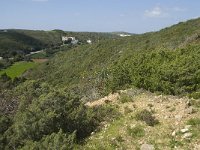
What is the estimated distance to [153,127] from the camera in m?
10.9

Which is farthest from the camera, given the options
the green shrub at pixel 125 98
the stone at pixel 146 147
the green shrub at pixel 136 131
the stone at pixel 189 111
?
the green shrub at pixel 125 98

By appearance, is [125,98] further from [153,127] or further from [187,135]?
[187,135]

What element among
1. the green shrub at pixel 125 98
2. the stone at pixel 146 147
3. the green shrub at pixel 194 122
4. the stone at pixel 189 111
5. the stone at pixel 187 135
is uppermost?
the stone at pixel 189 111

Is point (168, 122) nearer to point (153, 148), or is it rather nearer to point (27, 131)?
point (153, 148)

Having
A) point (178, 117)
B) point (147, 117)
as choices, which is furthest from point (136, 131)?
point (178, 117)

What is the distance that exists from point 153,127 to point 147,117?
41cm

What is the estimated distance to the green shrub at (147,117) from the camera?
11008mm

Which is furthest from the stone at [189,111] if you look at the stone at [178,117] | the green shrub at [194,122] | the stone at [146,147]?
the stone at [146,147]

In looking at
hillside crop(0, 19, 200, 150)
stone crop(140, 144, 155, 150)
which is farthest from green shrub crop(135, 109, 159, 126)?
stone crop(140, 144, 155, 150)

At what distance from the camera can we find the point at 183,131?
10.2 metres

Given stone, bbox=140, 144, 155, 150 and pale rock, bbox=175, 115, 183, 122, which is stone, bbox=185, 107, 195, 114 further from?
stone, bbox=140, 144, 155, 150

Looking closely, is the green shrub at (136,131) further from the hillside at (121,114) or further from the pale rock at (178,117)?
the pale rock at (178,117)

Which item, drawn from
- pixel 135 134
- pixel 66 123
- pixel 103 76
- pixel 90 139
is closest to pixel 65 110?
pixel 66 123

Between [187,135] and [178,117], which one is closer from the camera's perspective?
[187,135]
